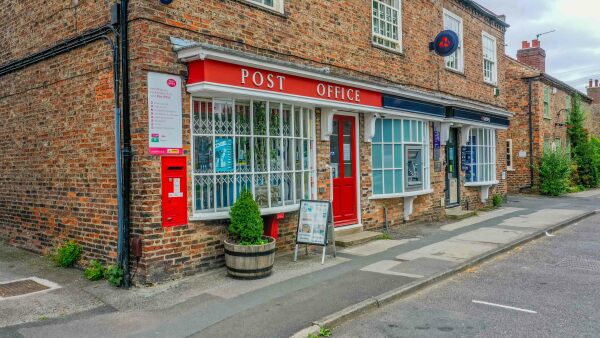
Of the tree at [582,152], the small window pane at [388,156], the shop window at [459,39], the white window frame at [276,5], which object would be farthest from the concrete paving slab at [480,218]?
the tree at [582,152]

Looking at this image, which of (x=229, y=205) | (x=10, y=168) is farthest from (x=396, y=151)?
(x=10, y=168)

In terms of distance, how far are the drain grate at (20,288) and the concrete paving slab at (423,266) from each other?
5.35m

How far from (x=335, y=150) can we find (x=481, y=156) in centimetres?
791

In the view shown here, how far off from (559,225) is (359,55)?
6920mm

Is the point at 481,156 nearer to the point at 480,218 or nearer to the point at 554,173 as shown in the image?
the point at 480,218

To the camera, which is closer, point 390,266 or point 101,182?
point 101,182

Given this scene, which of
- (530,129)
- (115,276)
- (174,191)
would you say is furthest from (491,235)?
(530,129)

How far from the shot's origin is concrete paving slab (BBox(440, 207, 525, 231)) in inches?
468

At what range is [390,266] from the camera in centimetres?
774

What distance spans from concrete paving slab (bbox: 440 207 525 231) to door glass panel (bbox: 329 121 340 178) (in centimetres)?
356

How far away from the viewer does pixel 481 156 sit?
15797 mm

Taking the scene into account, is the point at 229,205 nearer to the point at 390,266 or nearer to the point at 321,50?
the point at 390,266

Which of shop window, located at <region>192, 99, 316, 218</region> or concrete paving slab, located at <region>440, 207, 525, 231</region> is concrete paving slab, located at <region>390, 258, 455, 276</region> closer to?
shop window, located at <region>192, 99, 316, 218</region>

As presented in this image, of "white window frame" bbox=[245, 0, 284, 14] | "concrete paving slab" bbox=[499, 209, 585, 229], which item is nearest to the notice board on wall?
"white window frame" bbox=[245, 0, 284, 14]
